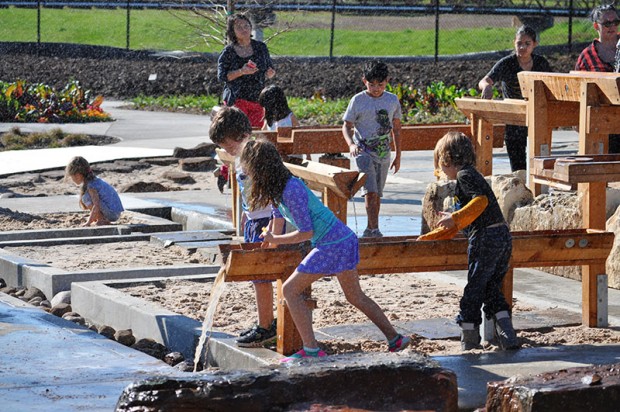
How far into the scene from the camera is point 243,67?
1180 cm

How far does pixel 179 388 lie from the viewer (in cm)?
502

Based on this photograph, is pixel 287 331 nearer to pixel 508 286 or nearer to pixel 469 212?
pixel 469 212

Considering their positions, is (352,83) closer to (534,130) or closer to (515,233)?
(534,130)

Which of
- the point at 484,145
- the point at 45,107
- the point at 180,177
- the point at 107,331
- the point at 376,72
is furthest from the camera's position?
the point at 45,107

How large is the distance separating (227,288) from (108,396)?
279 centimetres

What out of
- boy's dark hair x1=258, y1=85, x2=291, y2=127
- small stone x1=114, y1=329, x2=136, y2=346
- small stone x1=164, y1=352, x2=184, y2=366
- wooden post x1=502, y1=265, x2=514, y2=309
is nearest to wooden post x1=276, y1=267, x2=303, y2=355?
small stone x1=164, y1=352, x2=184, y2=366

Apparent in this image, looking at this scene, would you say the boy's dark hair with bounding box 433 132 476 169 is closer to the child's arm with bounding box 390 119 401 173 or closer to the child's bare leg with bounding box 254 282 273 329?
the child's bare leg with bounding box 254 282 273 329

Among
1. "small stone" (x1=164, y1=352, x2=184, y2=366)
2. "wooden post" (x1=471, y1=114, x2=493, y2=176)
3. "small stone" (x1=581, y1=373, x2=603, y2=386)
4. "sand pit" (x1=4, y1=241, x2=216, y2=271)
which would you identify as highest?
"wooden post" (x1=471, y1=114, x2=493, y2=176)

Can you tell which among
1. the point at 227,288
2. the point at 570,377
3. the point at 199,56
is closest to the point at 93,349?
the point at 227,288

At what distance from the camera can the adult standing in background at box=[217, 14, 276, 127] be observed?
1183 centimetres

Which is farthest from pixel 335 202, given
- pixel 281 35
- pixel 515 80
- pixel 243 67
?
pixel 281 35

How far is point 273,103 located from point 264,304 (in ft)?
16.7

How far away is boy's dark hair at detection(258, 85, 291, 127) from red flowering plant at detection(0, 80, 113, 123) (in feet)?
34.0

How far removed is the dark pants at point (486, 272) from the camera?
22.8 ft
